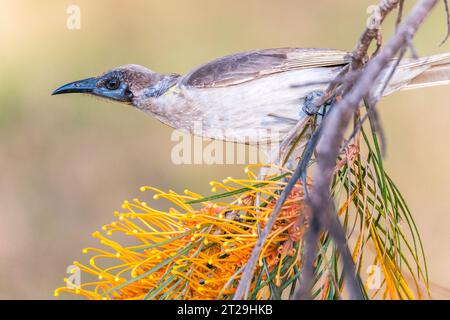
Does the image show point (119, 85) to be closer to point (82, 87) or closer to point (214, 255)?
point (82, 87)

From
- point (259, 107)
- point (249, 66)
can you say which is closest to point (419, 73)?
point (259, 107)

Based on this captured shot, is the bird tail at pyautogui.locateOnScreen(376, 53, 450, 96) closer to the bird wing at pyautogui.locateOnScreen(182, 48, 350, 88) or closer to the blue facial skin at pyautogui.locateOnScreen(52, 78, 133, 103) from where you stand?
the bird wing at pyautogui.locateOnScreen(182, 48, 350, 88)

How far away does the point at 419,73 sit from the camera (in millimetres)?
3840

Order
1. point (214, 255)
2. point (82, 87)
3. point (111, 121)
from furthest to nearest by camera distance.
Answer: point (111, 121) < point (82, 87) < point (214, 255)

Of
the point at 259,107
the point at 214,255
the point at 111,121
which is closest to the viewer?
the point at 214,255

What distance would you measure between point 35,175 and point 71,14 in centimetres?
166

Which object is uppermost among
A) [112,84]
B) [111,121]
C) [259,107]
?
[112,84]

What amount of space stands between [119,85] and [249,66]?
3.01 ft

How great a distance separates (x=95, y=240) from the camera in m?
6.00

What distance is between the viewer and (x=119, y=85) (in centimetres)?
452

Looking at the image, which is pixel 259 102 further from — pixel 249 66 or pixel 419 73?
pixel 419 73

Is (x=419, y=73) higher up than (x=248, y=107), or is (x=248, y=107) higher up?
(x=419, y=73)

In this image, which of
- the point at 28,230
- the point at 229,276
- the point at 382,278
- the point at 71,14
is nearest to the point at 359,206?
the point at 382,278

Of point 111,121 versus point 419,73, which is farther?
point 111,121
